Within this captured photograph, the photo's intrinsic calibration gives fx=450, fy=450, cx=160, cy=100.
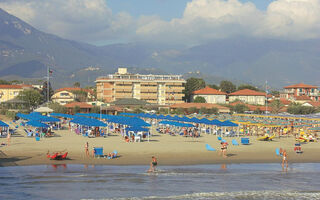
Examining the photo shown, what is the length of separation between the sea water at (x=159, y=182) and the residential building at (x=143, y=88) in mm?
88780

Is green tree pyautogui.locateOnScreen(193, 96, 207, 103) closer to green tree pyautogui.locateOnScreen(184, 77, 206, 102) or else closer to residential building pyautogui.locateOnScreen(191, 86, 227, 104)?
residential building pyautogui.locateOnScreen(191, 86, 227, 104)

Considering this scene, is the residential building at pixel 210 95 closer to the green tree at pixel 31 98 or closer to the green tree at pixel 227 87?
the green tree at pixel 227 87

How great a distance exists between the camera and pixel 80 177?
70.8 feet

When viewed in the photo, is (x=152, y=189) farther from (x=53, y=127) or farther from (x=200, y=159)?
(x=53, y=127)

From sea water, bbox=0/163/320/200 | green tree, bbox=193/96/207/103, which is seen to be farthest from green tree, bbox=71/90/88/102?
sea water, bbox=0/163/320/200

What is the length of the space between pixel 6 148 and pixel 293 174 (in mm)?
18600

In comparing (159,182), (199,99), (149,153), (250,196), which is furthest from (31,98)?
(250,196)

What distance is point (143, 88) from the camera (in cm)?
11631

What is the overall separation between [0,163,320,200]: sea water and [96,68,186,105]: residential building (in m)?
88.8

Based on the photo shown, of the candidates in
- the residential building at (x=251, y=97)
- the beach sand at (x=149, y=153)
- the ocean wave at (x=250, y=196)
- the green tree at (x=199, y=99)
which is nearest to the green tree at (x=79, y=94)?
the green tree at (x=199, y=99)

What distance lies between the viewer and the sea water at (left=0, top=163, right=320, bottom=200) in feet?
61.9

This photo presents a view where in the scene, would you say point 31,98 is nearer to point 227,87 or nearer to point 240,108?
point 240,108

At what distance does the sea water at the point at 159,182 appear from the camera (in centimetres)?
1887

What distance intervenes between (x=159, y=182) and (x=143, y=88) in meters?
95.5
